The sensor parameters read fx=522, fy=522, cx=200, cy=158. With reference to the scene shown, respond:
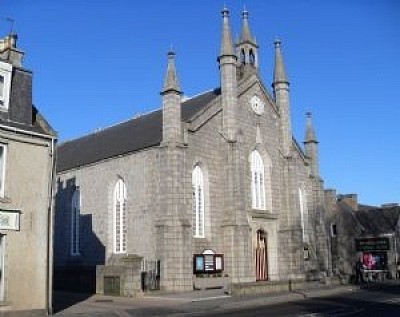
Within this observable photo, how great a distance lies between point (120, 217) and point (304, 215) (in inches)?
629

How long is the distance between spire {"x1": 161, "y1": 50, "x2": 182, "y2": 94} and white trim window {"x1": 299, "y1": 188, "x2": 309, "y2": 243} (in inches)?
659

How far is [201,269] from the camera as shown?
32844 millimetres

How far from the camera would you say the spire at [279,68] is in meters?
43.3

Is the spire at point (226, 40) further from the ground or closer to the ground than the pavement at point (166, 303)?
further from the ground

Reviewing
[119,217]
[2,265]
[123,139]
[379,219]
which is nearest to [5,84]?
[2,265]

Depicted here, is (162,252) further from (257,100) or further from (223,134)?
(257,100)

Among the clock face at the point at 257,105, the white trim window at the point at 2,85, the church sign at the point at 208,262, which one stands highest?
the clock face at the point at 257,105

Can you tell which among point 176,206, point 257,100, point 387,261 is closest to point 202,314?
point 176,206

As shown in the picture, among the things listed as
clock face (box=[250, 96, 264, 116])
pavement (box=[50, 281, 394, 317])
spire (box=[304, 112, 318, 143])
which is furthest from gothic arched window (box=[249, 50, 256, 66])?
pavement (box=[50, 281, 394, 317])

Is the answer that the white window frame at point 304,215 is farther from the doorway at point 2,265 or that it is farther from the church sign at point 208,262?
the doorway at point 2,265

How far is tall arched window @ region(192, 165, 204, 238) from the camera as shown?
34.4 m

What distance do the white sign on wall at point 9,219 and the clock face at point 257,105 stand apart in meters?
24.1

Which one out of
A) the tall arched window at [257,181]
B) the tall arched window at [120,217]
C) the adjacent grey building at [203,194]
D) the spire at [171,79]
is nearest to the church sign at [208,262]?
the adjacent grey building at [203,194]

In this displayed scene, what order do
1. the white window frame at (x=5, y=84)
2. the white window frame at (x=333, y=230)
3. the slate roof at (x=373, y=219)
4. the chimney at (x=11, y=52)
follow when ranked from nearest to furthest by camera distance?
the white window frame at (x=5, y=84) < the chimney at (x=11, y=52) < the white window frame at (x=333, y=230) < the slate roof at (x=373, y=219)
